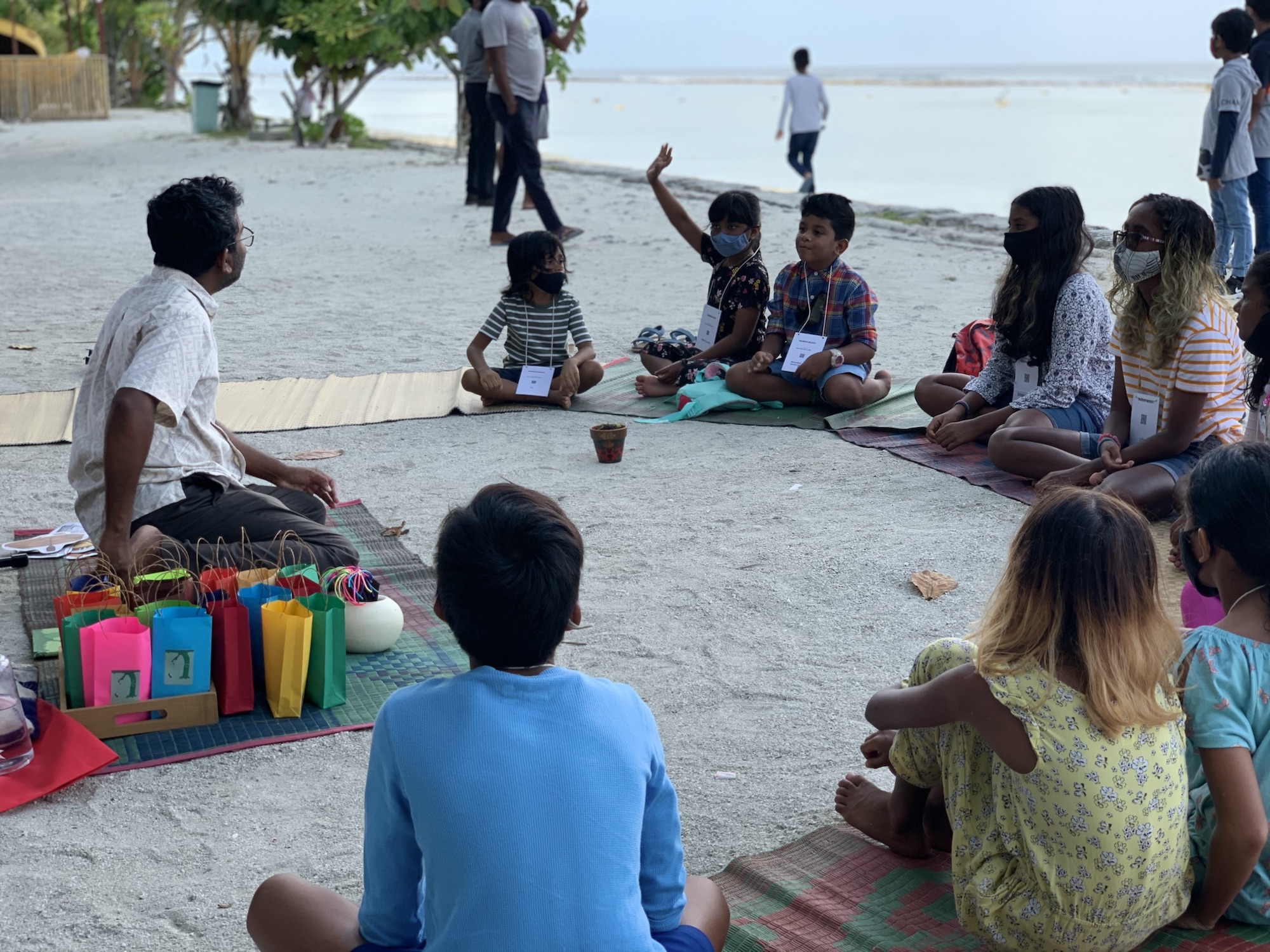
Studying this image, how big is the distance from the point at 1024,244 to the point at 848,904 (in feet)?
10.6

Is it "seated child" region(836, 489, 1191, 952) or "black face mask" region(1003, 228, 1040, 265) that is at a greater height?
"black face mask" region(1003, 228, 1040, 265)

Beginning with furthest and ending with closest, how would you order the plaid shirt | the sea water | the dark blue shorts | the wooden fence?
1. the wooden fence
2. the sea water
3. the plaid shirt
4. the dark blue shorts

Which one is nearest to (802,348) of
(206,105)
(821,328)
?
(821,328)

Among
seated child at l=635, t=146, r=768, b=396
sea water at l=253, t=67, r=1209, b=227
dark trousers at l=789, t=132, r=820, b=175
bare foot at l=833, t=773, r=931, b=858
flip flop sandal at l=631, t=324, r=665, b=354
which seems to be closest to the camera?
bare foot at l=833, t=773, r=931, b=858

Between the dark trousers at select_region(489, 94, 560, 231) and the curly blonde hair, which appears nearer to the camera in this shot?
the curly blonde hair

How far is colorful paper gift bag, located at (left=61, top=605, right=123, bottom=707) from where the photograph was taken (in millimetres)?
3037

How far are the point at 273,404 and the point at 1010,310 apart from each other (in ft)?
11.0

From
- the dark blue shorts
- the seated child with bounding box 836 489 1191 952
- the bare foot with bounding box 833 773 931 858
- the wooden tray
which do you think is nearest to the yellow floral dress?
the seated child with bounding box 836 489 1191 952

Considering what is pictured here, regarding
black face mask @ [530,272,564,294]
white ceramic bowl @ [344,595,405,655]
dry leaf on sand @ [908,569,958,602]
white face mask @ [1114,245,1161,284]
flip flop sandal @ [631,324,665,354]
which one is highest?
white face mask @ [1114,245,1161,284]

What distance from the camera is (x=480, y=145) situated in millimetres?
12703

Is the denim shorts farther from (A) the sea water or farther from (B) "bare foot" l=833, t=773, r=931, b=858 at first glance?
(A) the sea water

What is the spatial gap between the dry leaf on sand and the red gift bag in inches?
78.3

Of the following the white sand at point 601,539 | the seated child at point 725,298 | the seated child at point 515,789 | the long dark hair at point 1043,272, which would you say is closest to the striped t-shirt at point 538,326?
the white sand at point 601,539

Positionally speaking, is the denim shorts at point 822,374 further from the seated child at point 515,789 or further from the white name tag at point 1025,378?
the seated child at point 515,789
